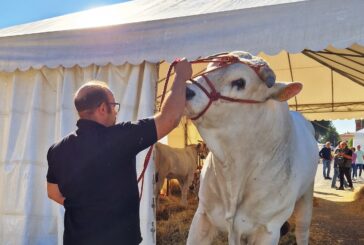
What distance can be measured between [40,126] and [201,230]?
2.27 m

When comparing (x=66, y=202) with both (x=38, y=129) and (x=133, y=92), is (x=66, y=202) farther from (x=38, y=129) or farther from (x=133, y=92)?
(x=38, y=129)

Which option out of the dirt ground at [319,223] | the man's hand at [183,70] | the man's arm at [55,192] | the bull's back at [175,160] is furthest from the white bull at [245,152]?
the bull's back at [175,160]

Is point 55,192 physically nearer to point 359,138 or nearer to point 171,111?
point 171,111

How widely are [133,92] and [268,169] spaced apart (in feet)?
5.84

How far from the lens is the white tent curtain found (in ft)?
14.2

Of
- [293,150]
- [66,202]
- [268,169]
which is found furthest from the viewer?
[293,150]

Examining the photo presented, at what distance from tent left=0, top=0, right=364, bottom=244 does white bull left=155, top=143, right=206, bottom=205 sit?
3.70 meters

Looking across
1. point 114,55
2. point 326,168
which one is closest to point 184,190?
point 114,55

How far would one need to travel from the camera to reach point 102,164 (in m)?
2.06

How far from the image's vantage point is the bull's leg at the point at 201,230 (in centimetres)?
327

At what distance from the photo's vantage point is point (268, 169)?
3055 millimetres

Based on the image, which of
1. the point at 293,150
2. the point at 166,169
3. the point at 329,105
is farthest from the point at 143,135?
the point at 329,105

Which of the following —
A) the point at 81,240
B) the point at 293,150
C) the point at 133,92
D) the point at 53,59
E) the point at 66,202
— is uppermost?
the point at 53,59

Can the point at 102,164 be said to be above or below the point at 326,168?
above
